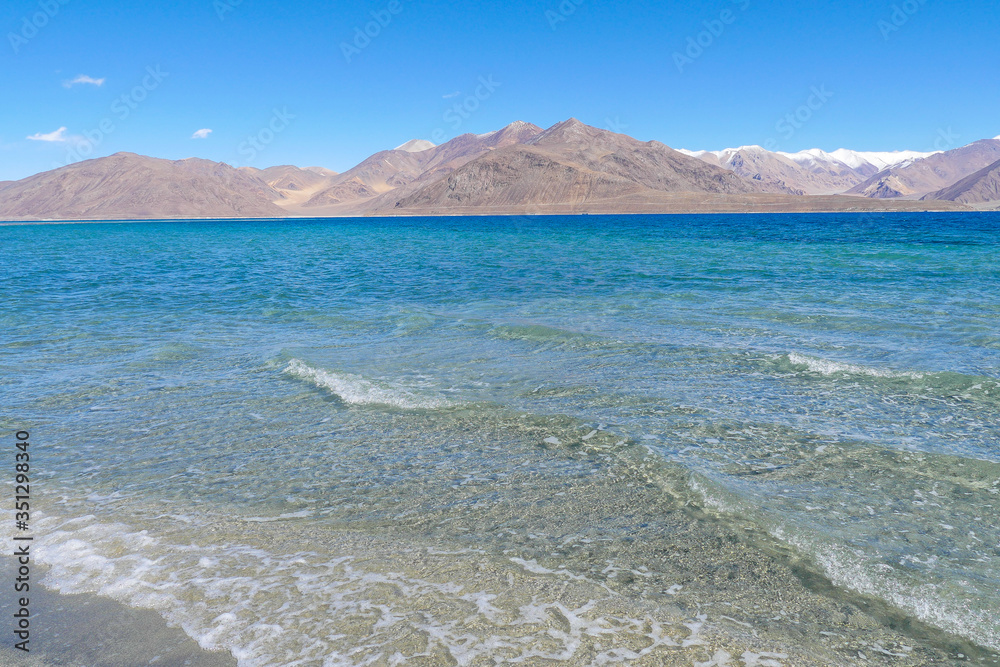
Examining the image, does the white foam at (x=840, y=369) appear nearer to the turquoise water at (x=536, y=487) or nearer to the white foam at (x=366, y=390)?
the turquoise water at (x=536, y=487)

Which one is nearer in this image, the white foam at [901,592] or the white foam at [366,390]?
the white foam at [901,592]

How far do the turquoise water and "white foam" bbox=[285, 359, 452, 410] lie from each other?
6 cm

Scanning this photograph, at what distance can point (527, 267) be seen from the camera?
32812 millimetres

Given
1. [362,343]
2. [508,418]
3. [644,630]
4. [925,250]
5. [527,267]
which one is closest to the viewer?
[644,630]

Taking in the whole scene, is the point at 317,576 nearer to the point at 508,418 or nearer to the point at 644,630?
the point at 644,630

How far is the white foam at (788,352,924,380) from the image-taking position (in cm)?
984

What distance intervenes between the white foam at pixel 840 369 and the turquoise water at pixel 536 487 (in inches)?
2.9

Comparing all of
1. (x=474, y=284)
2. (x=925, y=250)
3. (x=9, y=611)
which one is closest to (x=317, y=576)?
(x=9, y=611)

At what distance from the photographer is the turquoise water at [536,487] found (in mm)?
4199

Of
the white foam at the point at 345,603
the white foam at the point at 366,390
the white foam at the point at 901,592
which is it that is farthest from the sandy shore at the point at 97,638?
the white foam at the point at 366,390

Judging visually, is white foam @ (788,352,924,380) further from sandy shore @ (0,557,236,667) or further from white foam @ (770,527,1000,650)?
sandy shore @ (0,557,236,667)

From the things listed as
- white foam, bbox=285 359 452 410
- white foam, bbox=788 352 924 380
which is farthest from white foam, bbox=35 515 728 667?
white foam, bbox=788 352 924 380

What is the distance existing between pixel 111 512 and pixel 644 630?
16.6 feet

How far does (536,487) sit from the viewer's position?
6.30 metres
